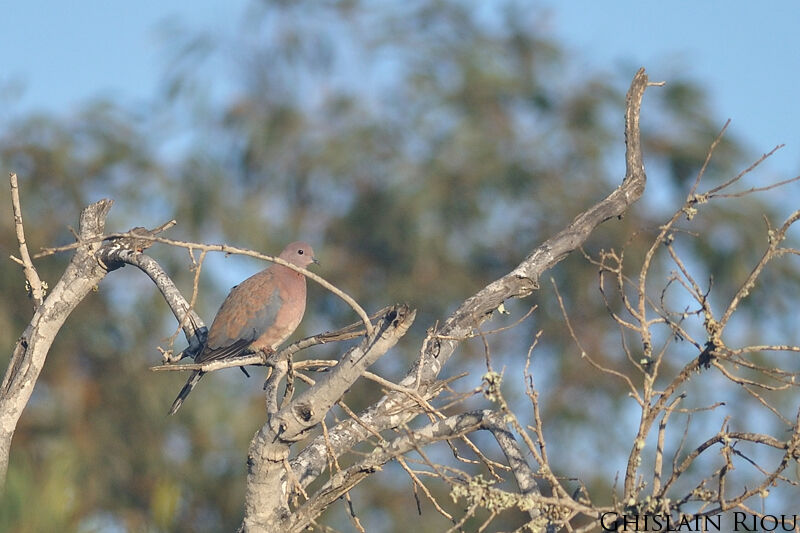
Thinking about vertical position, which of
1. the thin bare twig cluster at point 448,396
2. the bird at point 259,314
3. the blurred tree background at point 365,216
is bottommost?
the thin bare twig cluster at point 448,396

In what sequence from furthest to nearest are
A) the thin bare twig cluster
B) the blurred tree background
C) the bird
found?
the blurred tree background
the bird
the thin bare twig cluster

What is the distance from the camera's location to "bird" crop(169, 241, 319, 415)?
19.2ft

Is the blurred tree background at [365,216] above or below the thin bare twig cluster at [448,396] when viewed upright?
above

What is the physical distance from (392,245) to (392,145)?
173 cm

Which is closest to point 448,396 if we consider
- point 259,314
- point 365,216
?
point 259,314

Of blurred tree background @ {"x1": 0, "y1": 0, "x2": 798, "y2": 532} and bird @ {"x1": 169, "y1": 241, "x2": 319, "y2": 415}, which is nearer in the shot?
bird @ {"x1": 169, "y1": 241, "x2": 319, "y2": 415}

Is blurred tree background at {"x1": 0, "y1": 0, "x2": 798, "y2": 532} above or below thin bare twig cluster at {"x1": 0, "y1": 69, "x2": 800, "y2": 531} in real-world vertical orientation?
above

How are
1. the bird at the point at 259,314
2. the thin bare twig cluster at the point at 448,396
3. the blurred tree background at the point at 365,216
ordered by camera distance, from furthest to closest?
the blurred tree background at the point at 365,216
the bird at the point at 259,314
the thin bare twig cluster at the point at 448,396

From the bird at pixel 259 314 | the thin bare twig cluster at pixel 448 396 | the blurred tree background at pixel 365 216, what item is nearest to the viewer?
the thin bare twig cluster at pixel 448 396

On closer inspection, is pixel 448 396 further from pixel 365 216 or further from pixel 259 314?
pixel 365 216

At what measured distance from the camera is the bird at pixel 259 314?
584cm

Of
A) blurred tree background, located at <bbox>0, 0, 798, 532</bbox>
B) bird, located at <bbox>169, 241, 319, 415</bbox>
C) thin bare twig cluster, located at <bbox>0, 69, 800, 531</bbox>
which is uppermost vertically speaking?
blurred tree background, located at <bbox>0, 0, 798, 532</bbox>

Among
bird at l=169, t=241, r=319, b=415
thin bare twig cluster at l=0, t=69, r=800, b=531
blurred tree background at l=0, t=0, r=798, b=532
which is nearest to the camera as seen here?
thin bare twig cluster at l=0, t=69, r=800, b=531

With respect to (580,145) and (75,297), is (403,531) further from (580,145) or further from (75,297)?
(75,297)
